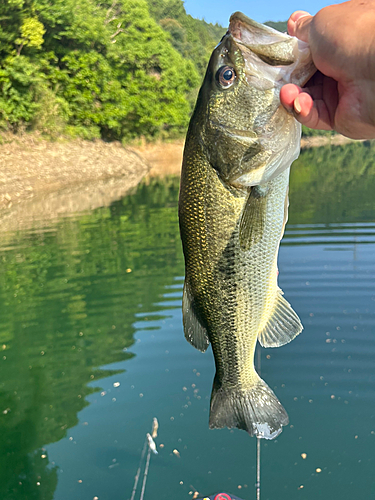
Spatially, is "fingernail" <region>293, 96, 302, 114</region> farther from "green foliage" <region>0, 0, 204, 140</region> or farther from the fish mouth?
"green foliage" <region>0, 0, 204, 140</region>

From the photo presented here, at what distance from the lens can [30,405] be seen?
562 cm

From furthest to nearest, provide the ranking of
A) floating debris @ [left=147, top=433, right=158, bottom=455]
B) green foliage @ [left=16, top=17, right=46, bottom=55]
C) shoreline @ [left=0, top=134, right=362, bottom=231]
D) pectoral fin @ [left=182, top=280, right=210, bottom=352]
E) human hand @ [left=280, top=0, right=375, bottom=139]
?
1. green foliage @ [left=16, top=17, right=46, bottom=55]
2. shoreline @ [left=0, top=134, right=362, bottom=231]
3. floating debris @ [left=147, top=433, right=158, bottom=455]
4. pectoral fin @ [left=182, top=280, right=210, bottom=352]
5. human hand @ [left=280, top=0, right=375, bottom=139]

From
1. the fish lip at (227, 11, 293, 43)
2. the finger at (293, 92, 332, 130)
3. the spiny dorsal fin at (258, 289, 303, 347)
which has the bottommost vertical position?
the spiny dorsal fin at (258, 289, 303, 347)

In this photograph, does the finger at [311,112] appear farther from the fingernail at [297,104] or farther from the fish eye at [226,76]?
the fish eye at [226,76]

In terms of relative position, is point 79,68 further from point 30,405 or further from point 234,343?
point 234,343

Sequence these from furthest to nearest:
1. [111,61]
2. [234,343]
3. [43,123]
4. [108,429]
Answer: [111,61]
[43,123]
[108,429]
[234,343]

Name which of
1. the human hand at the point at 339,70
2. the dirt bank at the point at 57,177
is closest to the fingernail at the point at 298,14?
the human hand at the point at 339,70

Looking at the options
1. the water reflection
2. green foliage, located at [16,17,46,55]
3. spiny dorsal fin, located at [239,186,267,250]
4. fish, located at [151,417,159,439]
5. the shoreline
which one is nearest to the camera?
spiny dorsal fin, located at [239,186,267,250]

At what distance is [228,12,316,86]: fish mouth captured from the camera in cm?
213

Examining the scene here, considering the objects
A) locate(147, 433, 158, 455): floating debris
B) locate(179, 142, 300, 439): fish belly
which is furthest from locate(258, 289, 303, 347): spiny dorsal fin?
locate(147, 433, 158, 455): floating debris

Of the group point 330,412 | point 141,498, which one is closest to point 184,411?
point 141,498

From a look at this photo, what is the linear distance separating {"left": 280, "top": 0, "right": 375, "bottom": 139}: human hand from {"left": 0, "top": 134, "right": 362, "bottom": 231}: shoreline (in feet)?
44.2

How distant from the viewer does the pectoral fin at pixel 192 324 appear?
8.82 feet

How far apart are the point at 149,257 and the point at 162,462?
692 centimetres
